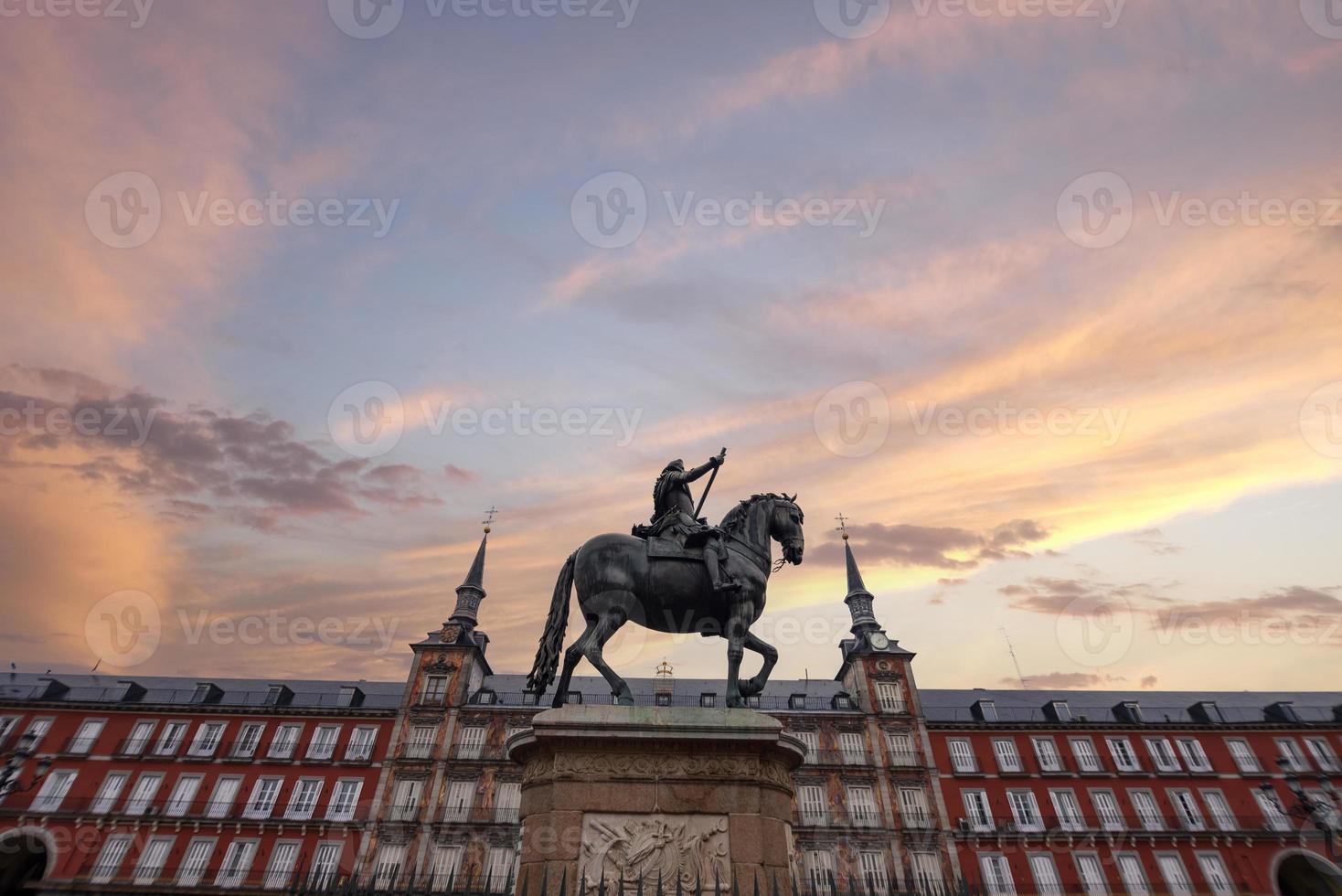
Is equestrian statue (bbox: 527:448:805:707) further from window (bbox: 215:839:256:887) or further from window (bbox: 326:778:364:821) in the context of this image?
window (bbox: 215:839:256:887)

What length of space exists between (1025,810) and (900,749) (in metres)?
7.44

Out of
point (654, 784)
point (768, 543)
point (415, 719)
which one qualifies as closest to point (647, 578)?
point (768, 543)

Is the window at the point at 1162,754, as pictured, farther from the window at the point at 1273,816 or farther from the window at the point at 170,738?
the window at the point at 170,738

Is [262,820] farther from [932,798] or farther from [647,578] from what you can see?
[647,578]

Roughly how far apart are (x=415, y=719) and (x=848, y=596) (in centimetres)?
3213

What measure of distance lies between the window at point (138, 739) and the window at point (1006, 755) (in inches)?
2077

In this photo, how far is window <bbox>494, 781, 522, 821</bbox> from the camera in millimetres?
39094

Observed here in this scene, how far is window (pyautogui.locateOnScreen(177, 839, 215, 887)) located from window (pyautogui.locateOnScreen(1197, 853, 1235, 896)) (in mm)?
55416

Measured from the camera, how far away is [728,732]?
7094 millimetres

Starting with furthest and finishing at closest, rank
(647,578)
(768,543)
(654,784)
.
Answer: (768,543)
(647,578)
(654,784)

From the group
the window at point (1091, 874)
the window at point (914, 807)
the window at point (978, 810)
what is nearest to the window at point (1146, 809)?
the window at point (1091, 874)

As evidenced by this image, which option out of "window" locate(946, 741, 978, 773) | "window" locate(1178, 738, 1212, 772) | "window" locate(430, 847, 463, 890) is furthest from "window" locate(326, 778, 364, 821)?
"window" locate(1178, 738, 1212, 772)

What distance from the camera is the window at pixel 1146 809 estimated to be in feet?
129

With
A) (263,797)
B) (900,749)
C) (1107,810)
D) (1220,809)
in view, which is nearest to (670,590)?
(900,749)
